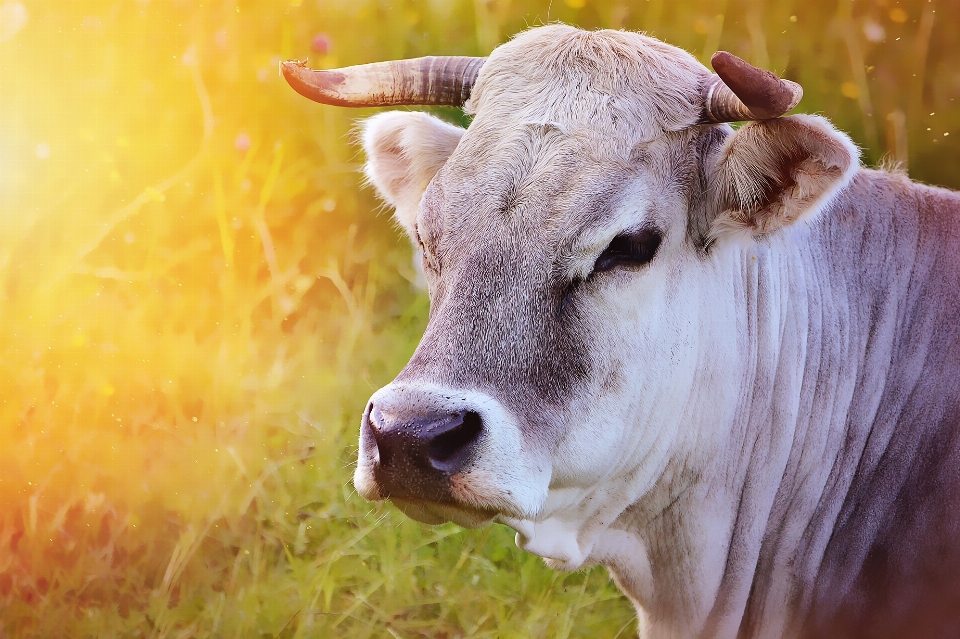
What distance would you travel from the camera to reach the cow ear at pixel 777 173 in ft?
6.23

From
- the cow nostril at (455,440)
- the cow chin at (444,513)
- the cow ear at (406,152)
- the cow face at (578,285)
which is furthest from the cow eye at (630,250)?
the cow ear at (406,152)

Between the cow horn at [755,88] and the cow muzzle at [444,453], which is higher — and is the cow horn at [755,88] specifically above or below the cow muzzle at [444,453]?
above

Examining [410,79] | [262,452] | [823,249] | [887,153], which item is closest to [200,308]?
[262,452]

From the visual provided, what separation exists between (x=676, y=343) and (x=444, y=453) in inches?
25.7

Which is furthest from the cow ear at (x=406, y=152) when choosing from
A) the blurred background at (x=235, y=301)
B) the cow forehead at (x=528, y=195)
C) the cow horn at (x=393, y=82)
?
the blurred background at (x=235, y=301)

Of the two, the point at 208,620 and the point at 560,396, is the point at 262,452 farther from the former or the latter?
the point at 560,396

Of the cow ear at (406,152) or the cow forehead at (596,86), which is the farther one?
the cow ear at (406,152)

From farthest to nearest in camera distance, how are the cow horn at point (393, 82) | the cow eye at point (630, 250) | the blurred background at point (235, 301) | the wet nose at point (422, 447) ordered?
the blurred background at point (235, 301)
the cow horn at point (393, 82)
the cow eye at point (630, 250)
the wet nose at point (422, 447)

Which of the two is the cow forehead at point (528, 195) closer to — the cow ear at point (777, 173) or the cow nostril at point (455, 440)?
the cow ear at point (777, 173)

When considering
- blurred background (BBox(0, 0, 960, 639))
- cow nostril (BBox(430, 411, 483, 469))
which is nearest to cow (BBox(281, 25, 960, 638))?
cow nostril (BBox(430, 411, 483, 469))

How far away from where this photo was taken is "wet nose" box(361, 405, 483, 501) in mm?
1695

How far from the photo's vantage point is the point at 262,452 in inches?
143

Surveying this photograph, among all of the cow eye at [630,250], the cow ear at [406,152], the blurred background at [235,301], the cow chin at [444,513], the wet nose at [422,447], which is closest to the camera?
the wet nose at [422,447]

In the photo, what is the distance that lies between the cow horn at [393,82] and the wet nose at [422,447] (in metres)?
0.90
